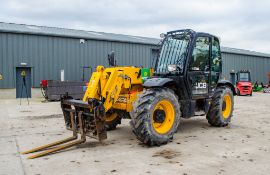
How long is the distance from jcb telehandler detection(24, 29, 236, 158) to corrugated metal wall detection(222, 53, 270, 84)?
86.8 feet

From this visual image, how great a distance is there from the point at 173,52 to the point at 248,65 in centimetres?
3243

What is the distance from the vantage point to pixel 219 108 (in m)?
8.59

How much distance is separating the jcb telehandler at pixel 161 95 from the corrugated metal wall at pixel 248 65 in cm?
2647

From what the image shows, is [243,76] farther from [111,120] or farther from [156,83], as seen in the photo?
[156,83]

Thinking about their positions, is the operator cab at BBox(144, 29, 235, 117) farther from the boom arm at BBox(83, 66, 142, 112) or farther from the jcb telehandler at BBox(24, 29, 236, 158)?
the boom arm at BBox(83, 66, 142, 112)

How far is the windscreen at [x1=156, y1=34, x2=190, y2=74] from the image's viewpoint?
7832 millimetres

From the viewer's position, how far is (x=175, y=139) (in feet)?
23.6

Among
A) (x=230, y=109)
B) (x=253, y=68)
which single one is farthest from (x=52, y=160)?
(x=253, y=68)

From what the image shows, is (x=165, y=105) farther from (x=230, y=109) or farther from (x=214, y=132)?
(x=230, y=109)

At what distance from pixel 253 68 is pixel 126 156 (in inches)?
1428

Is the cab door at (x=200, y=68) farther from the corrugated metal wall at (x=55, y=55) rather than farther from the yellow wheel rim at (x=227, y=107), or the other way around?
the corrugated metal wall at (x=55, y=55)

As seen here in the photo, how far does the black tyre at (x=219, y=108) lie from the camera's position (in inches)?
340

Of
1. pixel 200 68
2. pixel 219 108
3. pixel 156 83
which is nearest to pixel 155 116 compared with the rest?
pixel 156 83

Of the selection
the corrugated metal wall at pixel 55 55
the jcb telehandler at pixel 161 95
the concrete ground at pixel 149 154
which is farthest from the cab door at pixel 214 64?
the corrugated metal wall at pixel 55 55
